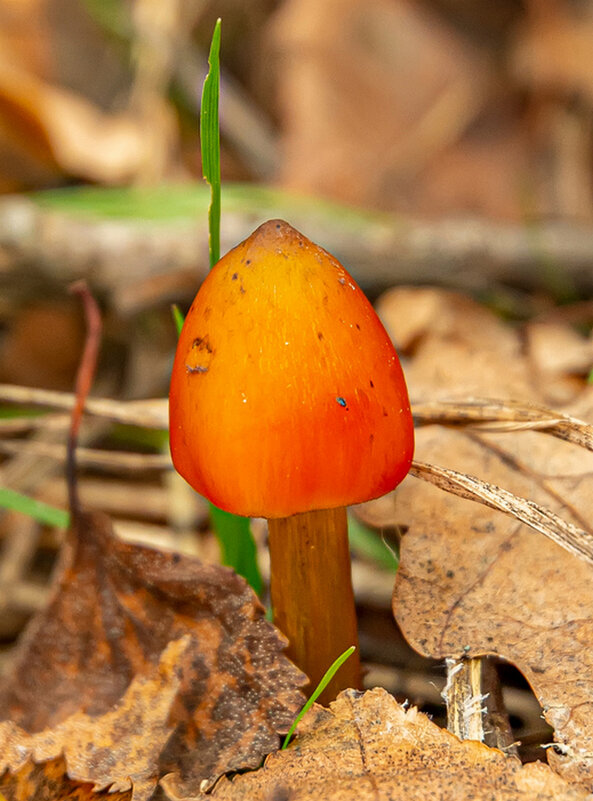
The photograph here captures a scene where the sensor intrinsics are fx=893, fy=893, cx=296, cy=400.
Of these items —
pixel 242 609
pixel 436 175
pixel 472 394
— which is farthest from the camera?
pixel 436 175

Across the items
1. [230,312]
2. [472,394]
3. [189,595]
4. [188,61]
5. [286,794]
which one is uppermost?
[188,61]

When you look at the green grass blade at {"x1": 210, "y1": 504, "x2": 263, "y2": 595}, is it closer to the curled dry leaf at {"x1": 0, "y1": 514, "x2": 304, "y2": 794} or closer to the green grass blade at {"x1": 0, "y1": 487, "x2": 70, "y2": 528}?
the curled dry leaf at {"x1": 0, "y1": 514, "x2": 304, "y2": 794}

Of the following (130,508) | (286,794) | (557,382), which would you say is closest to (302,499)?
(286,794)

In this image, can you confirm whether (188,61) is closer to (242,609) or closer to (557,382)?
(557,382)

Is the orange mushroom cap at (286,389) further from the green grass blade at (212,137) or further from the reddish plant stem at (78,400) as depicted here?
the reddish plant stem at (78,400)

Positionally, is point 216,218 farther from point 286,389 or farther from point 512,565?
point 512,565

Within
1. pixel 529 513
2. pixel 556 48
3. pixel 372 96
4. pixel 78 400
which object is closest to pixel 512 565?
pixel 529 513
